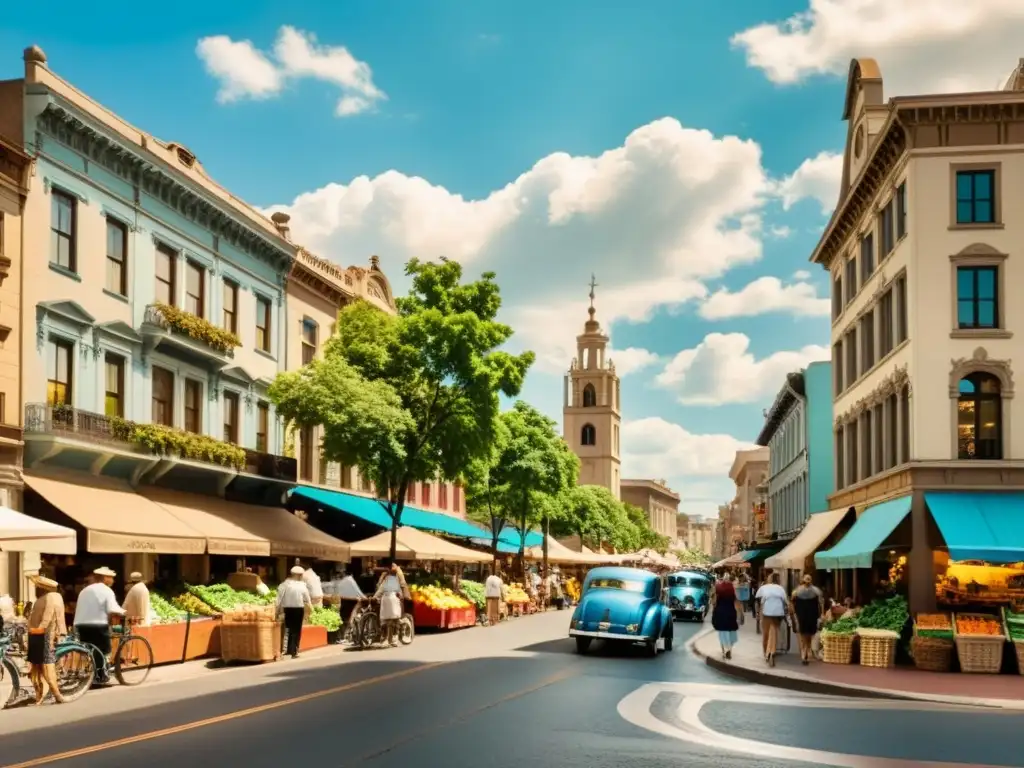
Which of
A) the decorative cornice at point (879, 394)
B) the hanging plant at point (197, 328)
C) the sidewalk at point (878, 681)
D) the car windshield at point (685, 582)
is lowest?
the car windshield at point (685, 582)

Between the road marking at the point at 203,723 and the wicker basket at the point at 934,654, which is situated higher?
the road marking at the point at 203,723

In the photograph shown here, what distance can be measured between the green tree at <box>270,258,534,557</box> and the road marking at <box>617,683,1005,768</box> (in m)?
18.0

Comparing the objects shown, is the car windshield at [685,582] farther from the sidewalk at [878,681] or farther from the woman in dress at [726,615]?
the woman in dress at [726,615]

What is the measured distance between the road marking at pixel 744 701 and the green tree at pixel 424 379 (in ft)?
59.2

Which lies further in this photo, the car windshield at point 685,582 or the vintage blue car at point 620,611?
the car windshield at point 685,582

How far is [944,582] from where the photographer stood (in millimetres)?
30375

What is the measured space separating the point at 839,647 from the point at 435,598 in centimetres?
1416

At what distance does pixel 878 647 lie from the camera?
26281mm

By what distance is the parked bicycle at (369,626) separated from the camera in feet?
96.5

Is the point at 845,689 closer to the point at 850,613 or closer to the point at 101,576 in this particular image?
the point at 850,613

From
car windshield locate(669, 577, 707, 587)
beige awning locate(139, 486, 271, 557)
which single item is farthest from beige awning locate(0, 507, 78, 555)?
car windshield locate(669, 577, 707, 587)

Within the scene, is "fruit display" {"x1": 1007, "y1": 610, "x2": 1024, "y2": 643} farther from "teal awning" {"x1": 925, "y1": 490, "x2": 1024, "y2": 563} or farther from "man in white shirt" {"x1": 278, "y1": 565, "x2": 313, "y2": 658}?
"man in white shirt" {"x1": 278, "y1": 565, "x2": 313, "y2": 658}

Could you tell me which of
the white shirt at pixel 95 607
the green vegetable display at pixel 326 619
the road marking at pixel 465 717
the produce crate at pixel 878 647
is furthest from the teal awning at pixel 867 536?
the white shirt at pixel 95 607

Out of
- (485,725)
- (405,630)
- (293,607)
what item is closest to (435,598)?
(405,630)
